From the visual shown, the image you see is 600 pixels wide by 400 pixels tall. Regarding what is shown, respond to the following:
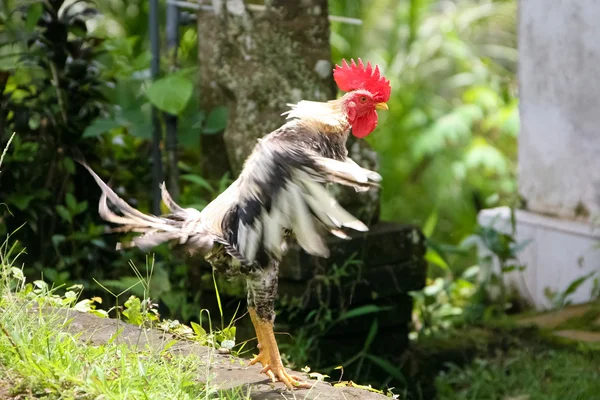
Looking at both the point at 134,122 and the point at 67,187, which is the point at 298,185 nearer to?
the point at 134,122

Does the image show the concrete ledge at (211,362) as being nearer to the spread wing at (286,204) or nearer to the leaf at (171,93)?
the spread wing at (286,204)

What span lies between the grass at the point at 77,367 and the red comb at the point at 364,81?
1.17 metres

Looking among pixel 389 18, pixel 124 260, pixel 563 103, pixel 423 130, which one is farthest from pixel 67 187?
pixel 389 18

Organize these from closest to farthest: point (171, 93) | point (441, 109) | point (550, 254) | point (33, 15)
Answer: point (171, 93)
point (33, 15)
point (550, 254)
point (441, 109)

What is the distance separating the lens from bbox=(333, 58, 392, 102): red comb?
3.31 metres

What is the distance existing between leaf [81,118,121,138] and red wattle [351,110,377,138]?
233 centimetres

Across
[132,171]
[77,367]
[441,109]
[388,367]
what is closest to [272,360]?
[77,367]

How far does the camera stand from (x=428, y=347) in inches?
217

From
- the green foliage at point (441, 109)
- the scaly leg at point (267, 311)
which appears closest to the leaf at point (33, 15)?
the scaly leg at point (267, 311)

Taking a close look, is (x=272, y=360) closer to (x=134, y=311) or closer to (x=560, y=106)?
(x=134, y=311)

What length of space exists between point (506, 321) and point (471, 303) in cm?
61

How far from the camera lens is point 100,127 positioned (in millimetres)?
5207

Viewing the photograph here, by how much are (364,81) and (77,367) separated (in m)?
1.47

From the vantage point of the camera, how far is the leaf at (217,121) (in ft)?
16.5
